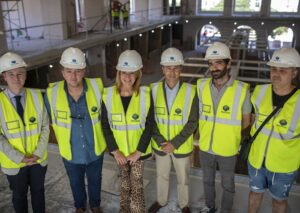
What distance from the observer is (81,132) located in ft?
8.93

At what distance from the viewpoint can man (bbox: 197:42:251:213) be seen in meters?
2.62

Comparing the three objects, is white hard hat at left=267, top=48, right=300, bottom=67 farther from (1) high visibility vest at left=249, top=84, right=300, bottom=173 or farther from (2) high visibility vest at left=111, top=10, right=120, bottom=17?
(2) high visibility vest at left=111, top=10, right=120, bottom=17

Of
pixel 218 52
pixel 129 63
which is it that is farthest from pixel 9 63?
pixel 218 52

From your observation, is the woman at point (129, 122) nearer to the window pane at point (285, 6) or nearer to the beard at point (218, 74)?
the beard at point (218, 74)

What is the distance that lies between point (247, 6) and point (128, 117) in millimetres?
23783

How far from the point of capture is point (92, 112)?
A: 107 inches

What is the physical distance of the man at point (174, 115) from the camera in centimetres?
273

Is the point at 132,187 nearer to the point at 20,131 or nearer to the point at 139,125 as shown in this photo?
the point at 139,125

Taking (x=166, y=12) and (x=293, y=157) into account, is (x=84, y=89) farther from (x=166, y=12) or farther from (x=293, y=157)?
(x=166, y=12)

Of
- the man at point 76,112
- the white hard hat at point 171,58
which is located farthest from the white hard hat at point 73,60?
the white hard hat at point 171,58

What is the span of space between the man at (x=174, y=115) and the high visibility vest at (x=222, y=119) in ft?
0.29

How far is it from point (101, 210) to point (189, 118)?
131 centimetres

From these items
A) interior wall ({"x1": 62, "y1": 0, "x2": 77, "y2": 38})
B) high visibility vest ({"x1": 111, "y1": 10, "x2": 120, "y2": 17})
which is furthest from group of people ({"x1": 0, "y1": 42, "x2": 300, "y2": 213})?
high visibility vest ({"x1": 111, "y1": 10, "x2": 120, "y2": 17})

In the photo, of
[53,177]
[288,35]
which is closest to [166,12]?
[288,35]
